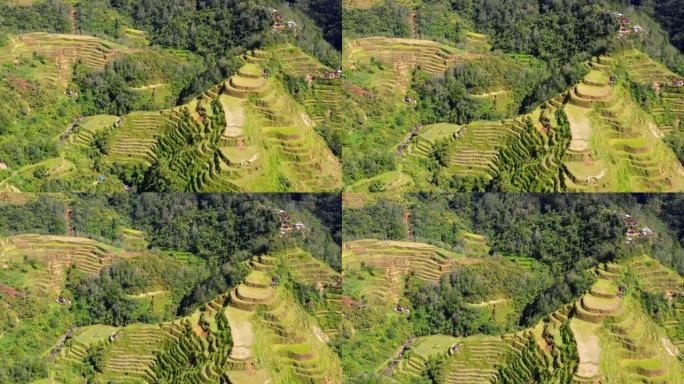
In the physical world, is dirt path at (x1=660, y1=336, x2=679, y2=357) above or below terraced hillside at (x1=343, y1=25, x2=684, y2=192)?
below

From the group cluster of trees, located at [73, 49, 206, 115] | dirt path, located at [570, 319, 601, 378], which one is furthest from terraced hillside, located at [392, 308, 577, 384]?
cluster of trees, located at [73, 49, 206, 115]

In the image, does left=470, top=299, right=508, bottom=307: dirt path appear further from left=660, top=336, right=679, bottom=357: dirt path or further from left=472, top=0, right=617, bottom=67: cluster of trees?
left=472, top=0, right=617, bottom=67: cluster of trees

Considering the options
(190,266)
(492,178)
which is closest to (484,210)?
(492,178)

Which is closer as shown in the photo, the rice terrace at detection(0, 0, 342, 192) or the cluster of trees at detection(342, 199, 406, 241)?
the rice terrace at detection(0, 0, 342, 192)

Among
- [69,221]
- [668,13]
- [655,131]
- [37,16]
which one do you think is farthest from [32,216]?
[668,13]

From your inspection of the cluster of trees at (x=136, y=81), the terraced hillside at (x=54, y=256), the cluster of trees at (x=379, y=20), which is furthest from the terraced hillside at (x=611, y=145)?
the terraced hillside at (x=54, y=256)

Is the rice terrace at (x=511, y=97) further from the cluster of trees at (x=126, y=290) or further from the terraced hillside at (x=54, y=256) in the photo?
the terraced hillside at (x=54, y=256)
